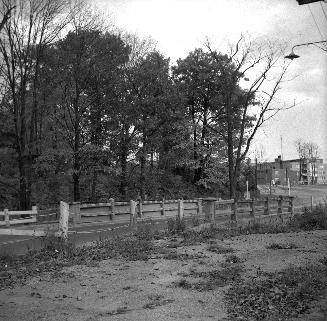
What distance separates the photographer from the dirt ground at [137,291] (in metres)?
6.54

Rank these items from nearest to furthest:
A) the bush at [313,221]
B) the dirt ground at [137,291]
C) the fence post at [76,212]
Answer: the dirt ground at [137,291]
the bush at [313,221]
the fence post at [76,212]

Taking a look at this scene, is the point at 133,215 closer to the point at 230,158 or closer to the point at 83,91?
the point at 83,91

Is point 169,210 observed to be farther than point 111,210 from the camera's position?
Yes

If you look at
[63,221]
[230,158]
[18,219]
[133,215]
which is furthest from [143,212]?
[63,221]

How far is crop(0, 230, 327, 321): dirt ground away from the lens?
257 inches

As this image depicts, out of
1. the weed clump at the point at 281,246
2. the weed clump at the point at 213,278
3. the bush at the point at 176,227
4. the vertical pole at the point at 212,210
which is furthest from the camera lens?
the vertical pole at the point at 212,210

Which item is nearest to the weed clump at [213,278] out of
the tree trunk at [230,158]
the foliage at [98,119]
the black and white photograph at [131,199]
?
the black and white photograph at [131,199]

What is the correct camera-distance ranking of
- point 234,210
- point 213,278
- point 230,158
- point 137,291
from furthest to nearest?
1. point 230,158
2. point 234,210
3. point 213,278
4. point 137,291

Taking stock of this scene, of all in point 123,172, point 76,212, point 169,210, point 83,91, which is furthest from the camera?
point 123,172

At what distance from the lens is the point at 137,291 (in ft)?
25.7

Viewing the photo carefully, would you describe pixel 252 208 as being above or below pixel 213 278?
above

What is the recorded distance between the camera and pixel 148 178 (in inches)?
1549

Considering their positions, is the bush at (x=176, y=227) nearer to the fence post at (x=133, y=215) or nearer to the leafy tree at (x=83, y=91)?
the fence post at (x=133, y=215)

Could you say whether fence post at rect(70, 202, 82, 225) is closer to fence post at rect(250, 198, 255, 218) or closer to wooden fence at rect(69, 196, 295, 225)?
wooden fence at rect(69, 196, 295, 225)
